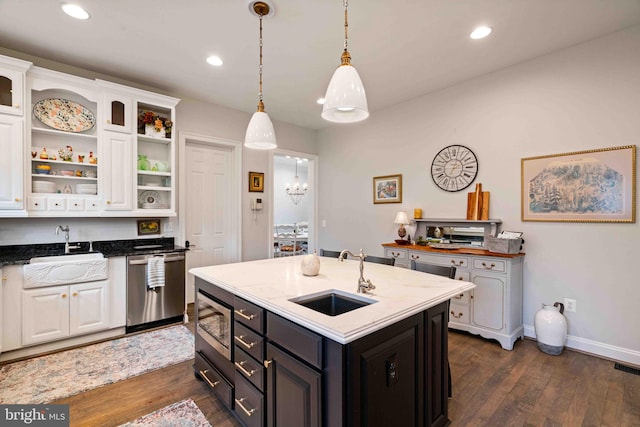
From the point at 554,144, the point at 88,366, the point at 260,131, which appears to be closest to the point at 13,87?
the point at 260,131

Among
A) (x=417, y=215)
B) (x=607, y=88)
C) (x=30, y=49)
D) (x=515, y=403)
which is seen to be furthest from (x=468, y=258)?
(x=30, y=49)

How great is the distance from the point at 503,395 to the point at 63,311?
3.79 m

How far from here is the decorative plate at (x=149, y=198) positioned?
3.53 meters

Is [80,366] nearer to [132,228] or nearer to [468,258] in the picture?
[132,228]

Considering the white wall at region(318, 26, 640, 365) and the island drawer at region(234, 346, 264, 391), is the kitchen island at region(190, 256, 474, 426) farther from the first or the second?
the white wall at region(318, 26, 640, 365)

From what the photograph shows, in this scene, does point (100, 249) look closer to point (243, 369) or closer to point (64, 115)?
point (64, 115)

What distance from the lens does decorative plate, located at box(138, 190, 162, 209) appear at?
353cm

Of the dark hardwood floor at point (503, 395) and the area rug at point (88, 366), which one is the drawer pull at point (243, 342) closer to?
the dark hardwood floor at point (503, 395)

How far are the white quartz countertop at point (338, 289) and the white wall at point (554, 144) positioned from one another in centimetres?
177

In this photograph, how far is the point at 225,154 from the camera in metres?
4.43

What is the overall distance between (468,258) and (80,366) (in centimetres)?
373

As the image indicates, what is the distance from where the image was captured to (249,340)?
163 cm

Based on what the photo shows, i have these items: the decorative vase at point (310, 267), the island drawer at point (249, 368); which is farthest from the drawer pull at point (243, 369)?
the decorative vase at point (310, 267)

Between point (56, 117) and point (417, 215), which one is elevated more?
point (56, 117)
